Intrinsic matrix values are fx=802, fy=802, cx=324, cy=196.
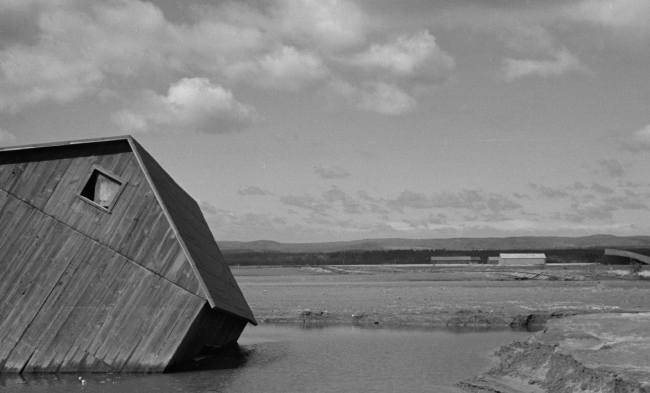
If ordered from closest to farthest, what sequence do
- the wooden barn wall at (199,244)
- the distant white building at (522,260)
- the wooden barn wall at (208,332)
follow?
the wooden barn wall at (208,332)
the wooden barn wall at (199,244)
the distant white building at (522,260)

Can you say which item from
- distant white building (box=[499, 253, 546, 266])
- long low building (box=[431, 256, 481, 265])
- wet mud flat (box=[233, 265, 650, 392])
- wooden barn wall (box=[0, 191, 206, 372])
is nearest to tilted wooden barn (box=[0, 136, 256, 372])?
wooden barn wall (box=[0, 191, 206, 372])

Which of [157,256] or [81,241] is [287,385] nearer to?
[157,256]

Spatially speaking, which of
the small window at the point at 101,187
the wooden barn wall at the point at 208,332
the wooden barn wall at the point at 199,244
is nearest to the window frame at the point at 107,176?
the small window at the point at 101,187

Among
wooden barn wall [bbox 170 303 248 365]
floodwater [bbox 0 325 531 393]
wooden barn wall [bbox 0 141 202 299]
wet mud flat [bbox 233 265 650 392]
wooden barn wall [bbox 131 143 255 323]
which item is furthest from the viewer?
wooden barn wall [bbox 131 143 255 323]

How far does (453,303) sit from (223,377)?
31.0m

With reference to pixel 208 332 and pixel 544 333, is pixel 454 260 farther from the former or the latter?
pixel 208 332

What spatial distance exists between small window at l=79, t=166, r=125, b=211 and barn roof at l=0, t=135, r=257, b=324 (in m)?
0.96

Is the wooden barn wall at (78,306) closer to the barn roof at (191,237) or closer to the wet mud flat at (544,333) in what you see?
the barn roof at (191,237)

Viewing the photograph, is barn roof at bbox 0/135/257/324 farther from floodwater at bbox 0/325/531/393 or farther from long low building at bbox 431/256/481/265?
long low building at bbox 431/256/481/265

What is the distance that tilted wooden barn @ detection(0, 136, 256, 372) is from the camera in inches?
882

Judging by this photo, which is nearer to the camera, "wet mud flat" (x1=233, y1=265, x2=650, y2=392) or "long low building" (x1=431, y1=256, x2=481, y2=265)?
"wet mud flat" (x1=233, y1=265, x2=650, y2=392)

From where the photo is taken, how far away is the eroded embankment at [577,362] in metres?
17.3

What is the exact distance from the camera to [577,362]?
19.4 m

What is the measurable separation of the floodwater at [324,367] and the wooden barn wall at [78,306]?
0.61 metres
